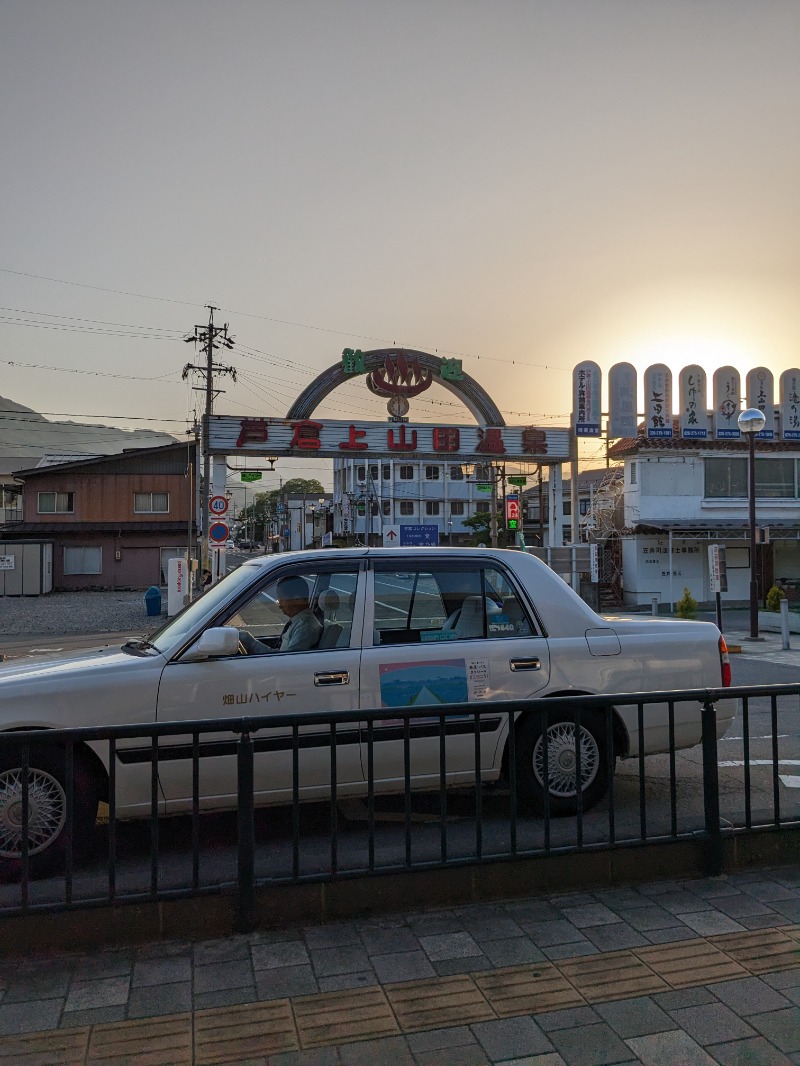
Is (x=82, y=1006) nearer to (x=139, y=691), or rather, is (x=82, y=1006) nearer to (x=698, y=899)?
(x=139, y=691)

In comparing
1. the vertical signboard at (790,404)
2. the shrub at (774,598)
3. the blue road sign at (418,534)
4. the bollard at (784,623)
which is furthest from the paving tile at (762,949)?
the blue road sign at (418,534)

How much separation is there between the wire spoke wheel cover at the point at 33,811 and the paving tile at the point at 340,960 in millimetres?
1610

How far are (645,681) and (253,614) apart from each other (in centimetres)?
270

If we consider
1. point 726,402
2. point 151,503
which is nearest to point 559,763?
point 726,402

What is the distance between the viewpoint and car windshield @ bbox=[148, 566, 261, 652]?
526 cm

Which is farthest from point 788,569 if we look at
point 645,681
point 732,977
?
point 732,977

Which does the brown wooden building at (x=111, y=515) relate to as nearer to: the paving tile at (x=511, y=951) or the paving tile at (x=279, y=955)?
the paving tile at (x=279, y=955)

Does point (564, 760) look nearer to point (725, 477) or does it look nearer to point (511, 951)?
point (511, 951)

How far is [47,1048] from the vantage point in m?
2.94

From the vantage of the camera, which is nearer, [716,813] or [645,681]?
[716,813]

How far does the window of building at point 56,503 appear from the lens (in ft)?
145

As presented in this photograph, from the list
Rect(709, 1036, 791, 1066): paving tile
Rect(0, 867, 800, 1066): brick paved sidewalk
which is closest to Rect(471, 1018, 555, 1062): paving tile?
Rect(0, 867, 800, 1066): brick paved sidewalk

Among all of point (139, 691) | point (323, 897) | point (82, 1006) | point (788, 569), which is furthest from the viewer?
point (788, 569)

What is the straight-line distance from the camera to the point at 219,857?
4.48 m
